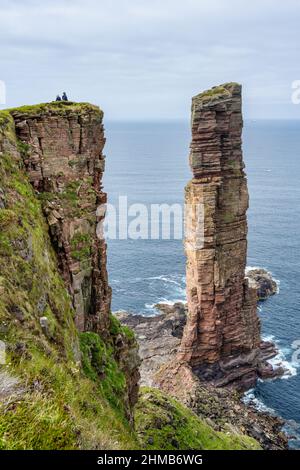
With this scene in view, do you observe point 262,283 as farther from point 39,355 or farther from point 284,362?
point 39,355

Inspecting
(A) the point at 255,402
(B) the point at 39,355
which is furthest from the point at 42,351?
(A) the point at 255,402

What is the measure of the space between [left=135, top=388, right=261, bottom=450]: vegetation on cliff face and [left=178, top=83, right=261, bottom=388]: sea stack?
25.0 m

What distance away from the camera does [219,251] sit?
85.1m

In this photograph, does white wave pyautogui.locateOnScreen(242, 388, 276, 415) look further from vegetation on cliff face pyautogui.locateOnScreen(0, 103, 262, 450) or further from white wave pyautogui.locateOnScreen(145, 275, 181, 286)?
white wave pyautogui.locateOnScreen(145, 275, 181, 286)

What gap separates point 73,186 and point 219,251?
5140cm

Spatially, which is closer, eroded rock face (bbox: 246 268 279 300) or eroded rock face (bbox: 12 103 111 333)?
eroded rock face (bbox: 12 103 111 333)

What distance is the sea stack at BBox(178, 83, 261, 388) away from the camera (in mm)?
81875

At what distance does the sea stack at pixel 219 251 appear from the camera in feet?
269

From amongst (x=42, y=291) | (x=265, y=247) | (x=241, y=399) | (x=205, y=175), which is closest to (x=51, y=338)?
(x=42, y=291)

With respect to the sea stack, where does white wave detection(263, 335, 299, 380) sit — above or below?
below

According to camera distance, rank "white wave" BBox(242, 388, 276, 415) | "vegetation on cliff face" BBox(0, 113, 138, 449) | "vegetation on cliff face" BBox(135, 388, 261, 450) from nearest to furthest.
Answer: "vegetation on cliff face" BBox(0, 113, 138, 449) → "vegetation on cliff face" BBox(135, 388, 261, 450) → "white wave" BBox(242, 388, 276, 415)

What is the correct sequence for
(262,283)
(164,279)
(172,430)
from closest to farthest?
(172,430) → (262,283) → (164,279)

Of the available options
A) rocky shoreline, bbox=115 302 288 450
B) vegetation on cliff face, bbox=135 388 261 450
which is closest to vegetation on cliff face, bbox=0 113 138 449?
vegetation on cliff face, bbox=135 388 261 450

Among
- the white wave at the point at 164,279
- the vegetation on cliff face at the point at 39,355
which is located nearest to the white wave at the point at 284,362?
the white wave at the point at 164,279
